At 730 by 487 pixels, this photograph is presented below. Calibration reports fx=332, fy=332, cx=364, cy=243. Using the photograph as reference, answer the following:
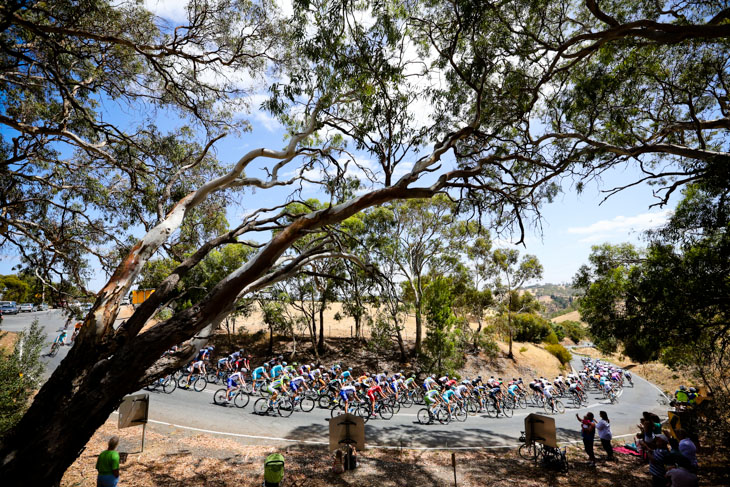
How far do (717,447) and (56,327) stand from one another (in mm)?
41142

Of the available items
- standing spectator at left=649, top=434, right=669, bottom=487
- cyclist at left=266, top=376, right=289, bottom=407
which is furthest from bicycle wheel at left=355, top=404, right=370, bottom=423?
standing spectator at left=649, top=434, right=669, bottom=487

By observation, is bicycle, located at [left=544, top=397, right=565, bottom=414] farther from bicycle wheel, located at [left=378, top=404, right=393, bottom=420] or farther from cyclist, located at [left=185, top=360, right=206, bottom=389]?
cyclist, located at [left=185, top=360, right=206, bottom=389]

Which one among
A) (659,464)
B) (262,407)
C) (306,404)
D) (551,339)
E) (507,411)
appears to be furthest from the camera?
(551,339)

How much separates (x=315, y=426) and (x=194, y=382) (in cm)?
762

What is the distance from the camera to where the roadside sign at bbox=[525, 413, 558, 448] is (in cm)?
834

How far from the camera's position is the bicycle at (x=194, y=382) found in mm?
15562

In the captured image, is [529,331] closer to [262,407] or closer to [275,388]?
[275,388]

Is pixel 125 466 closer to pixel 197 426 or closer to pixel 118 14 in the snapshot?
pixel 197 426

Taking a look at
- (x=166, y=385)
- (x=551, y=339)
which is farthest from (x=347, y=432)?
(x=551, y=339)

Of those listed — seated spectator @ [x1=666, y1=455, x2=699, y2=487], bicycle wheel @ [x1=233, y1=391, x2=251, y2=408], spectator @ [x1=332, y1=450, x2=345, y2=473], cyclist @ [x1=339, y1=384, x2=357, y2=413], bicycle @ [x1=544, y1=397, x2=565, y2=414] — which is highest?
cyclist @ [x1=339, y1=384, x2=357, y2=413]

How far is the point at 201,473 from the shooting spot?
738 cm

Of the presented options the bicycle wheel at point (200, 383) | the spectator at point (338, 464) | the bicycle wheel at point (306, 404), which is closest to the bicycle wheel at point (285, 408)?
the bicycle wheel at point (306, 404)

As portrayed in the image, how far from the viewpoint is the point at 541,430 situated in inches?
339

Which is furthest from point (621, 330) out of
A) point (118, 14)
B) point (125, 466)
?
point (118, 14)
